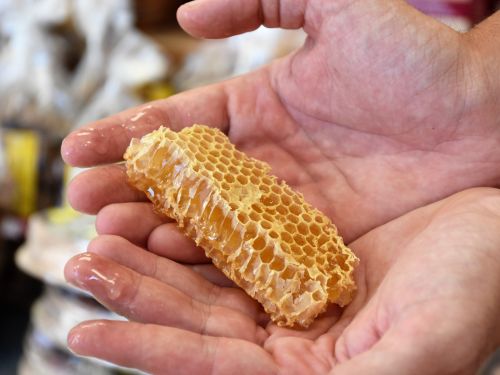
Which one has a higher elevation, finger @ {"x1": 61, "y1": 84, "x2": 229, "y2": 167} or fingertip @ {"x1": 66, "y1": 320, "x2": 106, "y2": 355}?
finger @ {"x1": 61, "y1": 84, "x2": 229, "y2": 167}

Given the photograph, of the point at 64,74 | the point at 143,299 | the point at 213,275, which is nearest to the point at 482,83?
the point at 213,275

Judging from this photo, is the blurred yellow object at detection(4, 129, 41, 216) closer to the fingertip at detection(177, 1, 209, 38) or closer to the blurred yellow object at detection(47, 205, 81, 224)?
the blurred yellow object at detection(47, 205, 81, 224)

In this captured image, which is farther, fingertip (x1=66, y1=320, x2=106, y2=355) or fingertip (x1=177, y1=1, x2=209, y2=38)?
fingertip (x1=177, y1=1, x2=209, y2=38)

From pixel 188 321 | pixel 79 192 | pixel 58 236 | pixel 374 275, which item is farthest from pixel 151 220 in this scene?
pixel 58 236

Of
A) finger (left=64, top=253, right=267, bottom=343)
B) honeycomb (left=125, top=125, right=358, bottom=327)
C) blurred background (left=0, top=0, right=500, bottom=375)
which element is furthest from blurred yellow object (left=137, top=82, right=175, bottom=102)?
finger (left=64, top=253, right=267, bottom=343)

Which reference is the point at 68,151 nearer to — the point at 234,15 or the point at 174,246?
the point at 174,246

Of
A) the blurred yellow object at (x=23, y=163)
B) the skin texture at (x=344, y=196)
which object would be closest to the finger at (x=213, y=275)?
the skin texture at (x=344, y=196)

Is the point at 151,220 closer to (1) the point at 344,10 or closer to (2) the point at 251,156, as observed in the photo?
(2) the point at 251,156

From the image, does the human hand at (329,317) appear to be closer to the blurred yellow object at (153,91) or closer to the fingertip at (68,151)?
the fingertip at (68,151)
